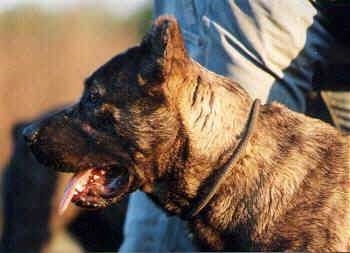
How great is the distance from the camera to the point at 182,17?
5.16 metres

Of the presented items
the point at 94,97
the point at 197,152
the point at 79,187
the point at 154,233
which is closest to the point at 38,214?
the point at 154,233

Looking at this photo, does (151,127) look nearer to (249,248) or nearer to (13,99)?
(249,248)

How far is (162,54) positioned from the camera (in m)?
4.29

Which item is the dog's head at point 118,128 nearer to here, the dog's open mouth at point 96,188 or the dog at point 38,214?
the dog's open mouth at point 96,188

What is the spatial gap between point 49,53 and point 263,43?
699cm

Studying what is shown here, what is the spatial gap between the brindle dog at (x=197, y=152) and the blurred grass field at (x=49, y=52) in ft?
10.5

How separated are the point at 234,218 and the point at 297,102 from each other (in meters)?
0.85

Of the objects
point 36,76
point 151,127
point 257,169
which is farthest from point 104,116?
point 36,76

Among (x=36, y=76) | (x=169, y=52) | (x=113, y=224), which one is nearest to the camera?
(x=169, y=52)

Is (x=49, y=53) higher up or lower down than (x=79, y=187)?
lower down

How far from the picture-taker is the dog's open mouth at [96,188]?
452cm

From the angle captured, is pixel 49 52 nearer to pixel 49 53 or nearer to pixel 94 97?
pixel 49 53

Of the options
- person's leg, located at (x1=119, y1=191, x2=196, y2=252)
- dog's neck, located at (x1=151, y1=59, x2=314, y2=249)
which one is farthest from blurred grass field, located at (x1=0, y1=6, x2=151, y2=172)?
dog's neck, located at (x1=151, y1=59, x2=314, y2=249)

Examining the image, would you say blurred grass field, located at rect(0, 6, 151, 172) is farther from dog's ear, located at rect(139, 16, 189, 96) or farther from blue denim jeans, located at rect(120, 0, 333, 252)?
dog's ear, located at rect(139, 16, 189, 96)
